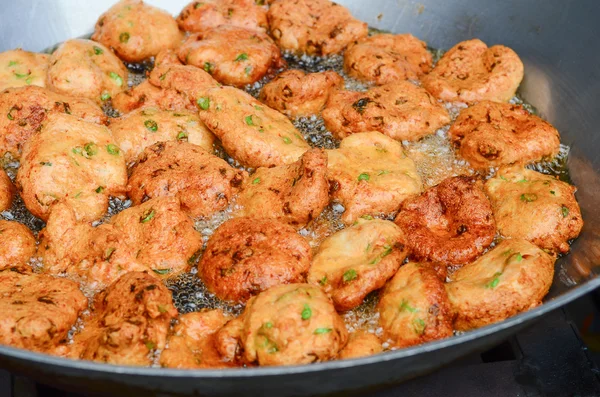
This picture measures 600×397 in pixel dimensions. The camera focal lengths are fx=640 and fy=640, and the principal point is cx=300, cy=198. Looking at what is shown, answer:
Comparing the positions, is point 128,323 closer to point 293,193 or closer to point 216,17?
point 293,193

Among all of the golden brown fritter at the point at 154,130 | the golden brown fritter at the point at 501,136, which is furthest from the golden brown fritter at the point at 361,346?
the golden brown fritter at the point at 154,130

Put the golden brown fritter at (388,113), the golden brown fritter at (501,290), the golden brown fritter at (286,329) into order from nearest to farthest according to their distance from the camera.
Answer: the golden brown fritter at (286,329) < the golden brown fritter at (501,290) < the golden brown fritter at (388,113)

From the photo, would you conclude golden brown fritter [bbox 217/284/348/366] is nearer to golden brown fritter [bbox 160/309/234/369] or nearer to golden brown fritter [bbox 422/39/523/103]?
golden brown fritter [bbox 160/309/234/369]

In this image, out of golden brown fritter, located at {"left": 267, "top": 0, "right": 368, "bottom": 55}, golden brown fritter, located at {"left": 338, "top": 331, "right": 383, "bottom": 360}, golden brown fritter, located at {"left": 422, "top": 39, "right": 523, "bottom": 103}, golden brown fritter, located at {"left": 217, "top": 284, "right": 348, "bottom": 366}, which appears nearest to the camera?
golden brown fritter, located at {"left": 217, "top": 284, "right": 348, "bottom": 366}

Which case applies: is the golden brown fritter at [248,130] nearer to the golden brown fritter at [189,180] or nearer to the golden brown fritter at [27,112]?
the golden brown fritter at [189,180]

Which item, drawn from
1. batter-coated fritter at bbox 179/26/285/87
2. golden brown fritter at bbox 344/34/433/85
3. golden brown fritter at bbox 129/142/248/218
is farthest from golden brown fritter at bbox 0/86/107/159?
golden brown fritter at bbox 344/34/433/85

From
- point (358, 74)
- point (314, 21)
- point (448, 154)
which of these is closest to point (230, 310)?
point (448, 154)
